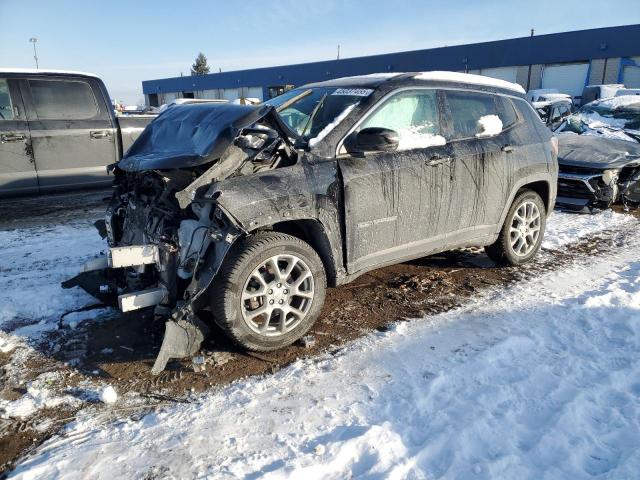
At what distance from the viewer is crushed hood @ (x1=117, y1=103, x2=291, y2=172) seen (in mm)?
3400

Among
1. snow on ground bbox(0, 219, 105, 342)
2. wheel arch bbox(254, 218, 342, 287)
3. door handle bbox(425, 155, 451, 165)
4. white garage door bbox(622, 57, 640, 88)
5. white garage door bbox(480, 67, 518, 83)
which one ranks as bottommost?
snow on ground bbox(0, 219, 105, 342)

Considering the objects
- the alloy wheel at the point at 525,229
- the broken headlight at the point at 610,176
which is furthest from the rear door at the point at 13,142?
the broken headlight at the point at 610,176

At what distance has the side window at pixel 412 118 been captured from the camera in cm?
411

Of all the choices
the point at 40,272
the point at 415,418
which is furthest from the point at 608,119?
the point at 40,272

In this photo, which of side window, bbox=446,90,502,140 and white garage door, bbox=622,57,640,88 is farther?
white garage door, bbox=622,57,640,88

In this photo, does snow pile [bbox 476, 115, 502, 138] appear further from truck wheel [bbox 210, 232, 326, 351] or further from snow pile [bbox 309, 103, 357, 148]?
truck wheel [bbox 210, 232, 326, 351]

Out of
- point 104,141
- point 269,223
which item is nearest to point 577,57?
point 104,141

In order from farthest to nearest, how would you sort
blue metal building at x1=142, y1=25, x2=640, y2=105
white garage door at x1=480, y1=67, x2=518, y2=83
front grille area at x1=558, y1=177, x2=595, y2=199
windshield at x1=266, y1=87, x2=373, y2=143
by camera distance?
white garage door at x1=480, y1=67, x2=518, y2=83, blue metal building at x1=142, y1=25, x2=640, y2=105, front grille area at x1=558, y1=177, x2=595, y2=199, windshield at x1=266, y1=87, x2=373, y2=143

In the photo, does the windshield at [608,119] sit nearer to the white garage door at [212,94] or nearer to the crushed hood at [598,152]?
the crushed hood at [598,152]

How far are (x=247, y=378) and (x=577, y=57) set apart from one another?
32361mm

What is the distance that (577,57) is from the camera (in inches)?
1137

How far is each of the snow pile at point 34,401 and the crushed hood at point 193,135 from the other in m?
1.60

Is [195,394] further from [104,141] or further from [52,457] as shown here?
[104,141]

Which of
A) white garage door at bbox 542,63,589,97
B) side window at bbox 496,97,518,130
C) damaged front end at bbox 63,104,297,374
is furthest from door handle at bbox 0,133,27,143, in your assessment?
white garage door at bbox 542,63,589,97
